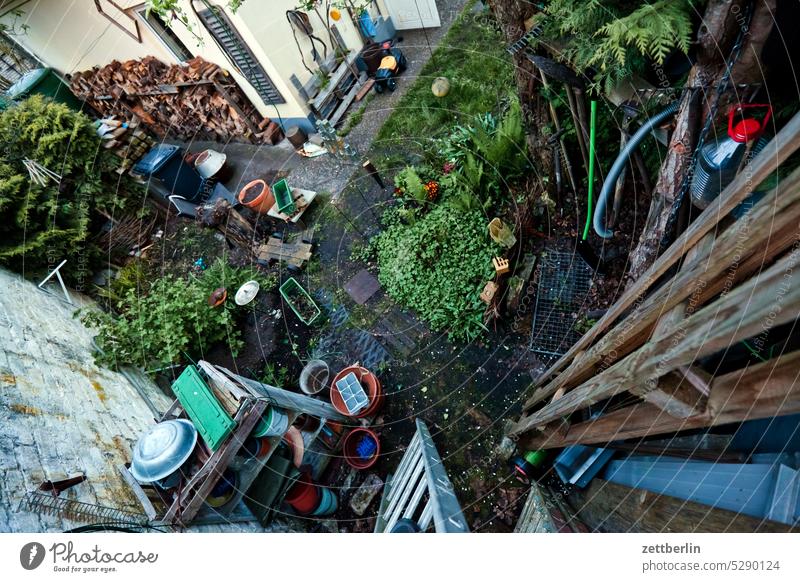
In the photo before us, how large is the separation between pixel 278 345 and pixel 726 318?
234 inches

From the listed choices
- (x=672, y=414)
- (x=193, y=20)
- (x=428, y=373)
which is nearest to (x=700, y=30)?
(x=672, y=414)

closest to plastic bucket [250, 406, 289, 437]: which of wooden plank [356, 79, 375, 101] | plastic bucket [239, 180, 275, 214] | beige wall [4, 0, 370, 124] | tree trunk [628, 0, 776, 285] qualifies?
tree trunk [628, 0, 776, 285]

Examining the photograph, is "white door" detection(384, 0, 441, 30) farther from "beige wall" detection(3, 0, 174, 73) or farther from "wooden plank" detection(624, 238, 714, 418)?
"wooden plank" detection(624, 238, 714, 418)

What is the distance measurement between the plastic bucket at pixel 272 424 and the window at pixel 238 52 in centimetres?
660

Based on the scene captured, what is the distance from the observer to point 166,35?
27.4 feet

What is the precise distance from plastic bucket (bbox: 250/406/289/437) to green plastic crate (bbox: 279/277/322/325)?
2221 millimetres

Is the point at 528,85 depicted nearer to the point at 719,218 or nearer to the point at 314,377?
the point at 719,218

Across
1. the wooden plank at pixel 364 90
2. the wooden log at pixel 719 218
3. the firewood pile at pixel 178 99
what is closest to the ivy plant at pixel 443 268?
the wooden log at pixel 719 218

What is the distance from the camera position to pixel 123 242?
8.28 m

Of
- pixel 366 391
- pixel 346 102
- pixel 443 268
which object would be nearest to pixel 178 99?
pixel 346 102

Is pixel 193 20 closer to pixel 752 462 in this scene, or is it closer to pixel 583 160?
pixel 583 160

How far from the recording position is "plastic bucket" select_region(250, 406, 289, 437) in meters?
3.80

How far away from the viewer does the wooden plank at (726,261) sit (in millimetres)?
1437

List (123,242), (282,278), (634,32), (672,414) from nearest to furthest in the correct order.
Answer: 1. (672,414)
2. (634,32)
3. (282,278)
4. (123,242)
